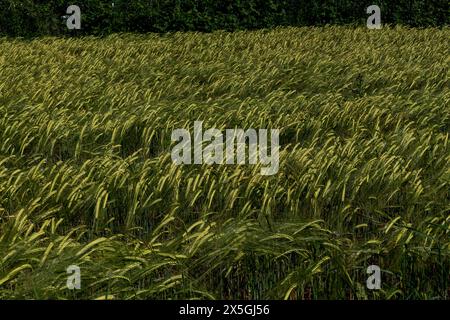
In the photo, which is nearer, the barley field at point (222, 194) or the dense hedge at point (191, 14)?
the barley field at point (222, 194)

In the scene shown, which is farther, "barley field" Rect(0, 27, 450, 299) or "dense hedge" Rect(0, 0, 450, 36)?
"dense hedge" Rect(0, 0, 450, 36)

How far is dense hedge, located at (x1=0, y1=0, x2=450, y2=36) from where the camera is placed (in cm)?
1692

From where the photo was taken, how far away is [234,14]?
60.1 feet

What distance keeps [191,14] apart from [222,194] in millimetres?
14112

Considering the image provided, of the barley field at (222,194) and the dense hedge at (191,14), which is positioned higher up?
the dense hedge at (191,14)

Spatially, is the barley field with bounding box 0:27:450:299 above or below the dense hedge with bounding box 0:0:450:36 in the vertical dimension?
below

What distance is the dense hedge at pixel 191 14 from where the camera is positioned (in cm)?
1692

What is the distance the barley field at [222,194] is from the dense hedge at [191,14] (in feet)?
27.3

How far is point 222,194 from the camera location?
4418 millimetres

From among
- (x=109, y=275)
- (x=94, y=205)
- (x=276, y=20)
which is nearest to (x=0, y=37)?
(x=276, y=20)

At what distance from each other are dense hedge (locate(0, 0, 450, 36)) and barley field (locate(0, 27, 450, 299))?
27.3 ft

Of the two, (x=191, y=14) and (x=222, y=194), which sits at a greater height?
(x=191, y=14)

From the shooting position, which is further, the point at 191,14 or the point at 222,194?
the point at 191,14
